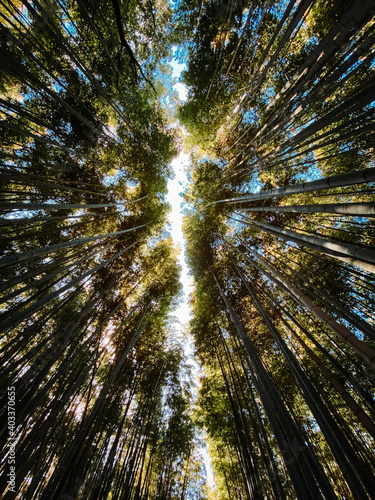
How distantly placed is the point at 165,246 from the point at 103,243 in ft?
7.27

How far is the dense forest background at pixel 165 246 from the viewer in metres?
3.15

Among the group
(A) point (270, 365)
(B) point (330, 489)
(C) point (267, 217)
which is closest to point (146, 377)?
(A) point (270, 365)

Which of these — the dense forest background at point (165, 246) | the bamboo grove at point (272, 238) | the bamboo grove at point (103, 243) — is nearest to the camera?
the bamboo grove at point (272, 238)

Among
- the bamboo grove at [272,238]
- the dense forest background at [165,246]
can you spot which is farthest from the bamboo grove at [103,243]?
the bamboo grove at [272,238]

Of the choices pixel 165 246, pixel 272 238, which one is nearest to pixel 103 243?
pixel 165 246

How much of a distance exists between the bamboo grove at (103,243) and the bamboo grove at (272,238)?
0.91 metres

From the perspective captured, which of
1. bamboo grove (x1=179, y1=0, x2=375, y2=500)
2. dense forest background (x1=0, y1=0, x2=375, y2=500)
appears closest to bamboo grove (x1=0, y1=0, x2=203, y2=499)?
dense forest background (x1=0, y1=0, x2=375, y2=500)

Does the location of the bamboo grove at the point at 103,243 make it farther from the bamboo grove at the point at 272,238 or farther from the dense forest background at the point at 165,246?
the bamboo grove at the point at 272,238

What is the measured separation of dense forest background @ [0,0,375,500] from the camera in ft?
10.3

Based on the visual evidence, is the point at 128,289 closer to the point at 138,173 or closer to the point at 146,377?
the point at 146,377

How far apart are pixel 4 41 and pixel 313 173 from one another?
5998 millimetres

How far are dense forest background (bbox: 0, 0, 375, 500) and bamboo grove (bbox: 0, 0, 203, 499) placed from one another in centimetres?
4

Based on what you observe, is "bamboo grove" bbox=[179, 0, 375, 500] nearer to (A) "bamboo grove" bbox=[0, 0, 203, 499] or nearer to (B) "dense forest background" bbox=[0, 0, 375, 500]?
(B) "dense forest background" bbox=[0, 0, 375, 500]

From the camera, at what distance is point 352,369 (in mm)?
3828
